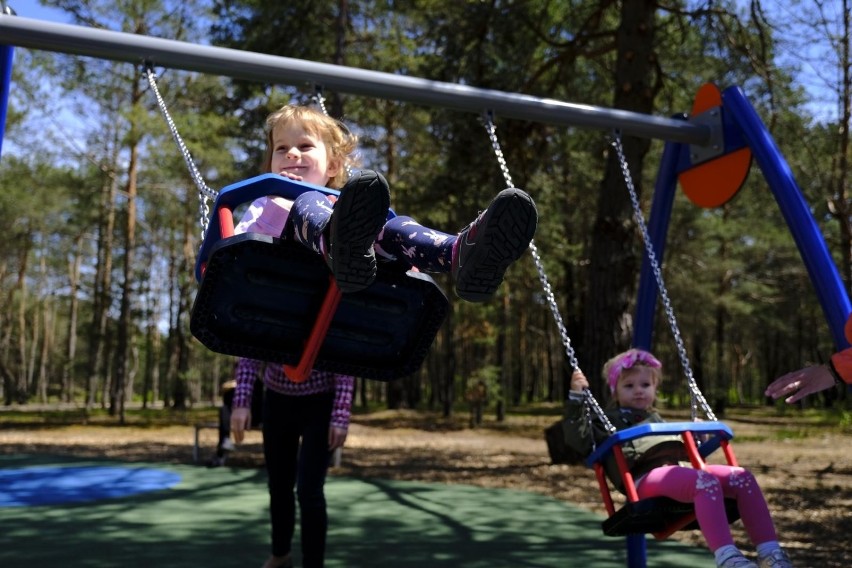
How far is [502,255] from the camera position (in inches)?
73.6

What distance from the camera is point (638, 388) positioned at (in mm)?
3186

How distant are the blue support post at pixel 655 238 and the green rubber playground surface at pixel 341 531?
A: 1221 millimetres

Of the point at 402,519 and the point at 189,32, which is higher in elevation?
the point at 189,32

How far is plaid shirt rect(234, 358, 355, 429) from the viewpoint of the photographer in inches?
116

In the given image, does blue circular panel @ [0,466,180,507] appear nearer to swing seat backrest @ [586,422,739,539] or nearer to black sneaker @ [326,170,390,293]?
swing seat backrest @ [586,422,739,539]

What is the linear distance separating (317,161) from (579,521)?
378 cm

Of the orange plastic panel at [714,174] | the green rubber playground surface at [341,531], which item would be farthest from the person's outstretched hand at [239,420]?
the orange plastic panel at [714,174]

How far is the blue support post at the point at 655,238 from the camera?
13.0ft

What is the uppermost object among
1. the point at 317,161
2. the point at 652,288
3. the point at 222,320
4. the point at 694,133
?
the point at 694,133

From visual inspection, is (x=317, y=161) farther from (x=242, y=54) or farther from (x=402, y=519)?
(x=402, y=519)

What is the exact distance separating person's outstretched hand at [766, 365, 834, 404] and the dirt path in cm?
235

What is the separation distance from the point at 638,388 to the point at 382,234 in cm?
154

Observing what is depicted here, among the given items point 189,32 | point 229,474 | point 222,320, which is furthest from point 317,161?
point 189,32

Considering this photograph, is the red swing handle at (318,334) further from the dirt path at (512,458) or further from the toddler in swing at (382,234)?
the dirt path at (512,458)
